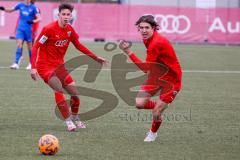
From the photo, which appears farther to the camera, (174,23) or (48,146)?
(174,23)

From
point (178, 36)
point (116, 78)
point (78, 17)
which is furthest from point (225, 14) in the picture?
point (116, 78)

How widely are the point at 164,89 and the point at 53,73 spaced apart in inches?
73.4

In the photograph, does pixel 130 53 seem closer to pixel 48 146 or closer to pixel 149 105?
pixel 149 105

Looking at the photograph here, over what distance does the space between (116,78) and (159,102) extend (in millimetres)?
8167

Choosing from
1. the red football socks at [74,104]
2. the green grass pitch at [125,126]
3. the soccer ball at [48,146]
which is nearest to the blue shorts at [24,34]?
the green grass pitch at [125,126]

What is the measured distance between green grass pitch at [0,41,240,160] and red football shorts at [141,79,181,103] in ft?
2.01

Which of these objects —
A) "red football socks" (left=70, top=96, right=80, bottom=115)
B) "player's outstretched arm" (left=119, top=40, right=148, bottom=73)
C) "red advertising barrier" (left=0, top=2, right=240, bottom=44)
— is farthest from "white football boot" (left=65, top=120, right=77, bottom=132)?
"red advertising barrier" (left=0, top=2, right=240, bottom=44)

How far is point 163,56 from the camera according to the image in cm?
965

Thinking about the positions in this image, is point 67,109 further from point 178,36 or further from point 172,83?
point 178,36

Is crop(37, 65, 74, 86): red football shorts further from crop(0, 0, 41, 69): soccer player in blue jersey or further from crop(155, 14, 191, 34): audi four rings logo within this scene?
crop(155, 14, 191, 34): audi four rings logo

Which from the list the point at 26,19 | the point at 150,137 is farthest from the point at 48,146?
the point at 26,19

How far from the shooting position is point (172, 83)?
9.88 m

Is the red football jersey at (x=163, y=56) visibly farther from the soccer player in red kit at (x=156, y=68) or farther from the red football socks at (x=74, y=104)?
the red football socks at (x=74, y=104)

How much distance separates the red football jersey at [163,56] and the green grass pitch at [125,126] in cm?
90
